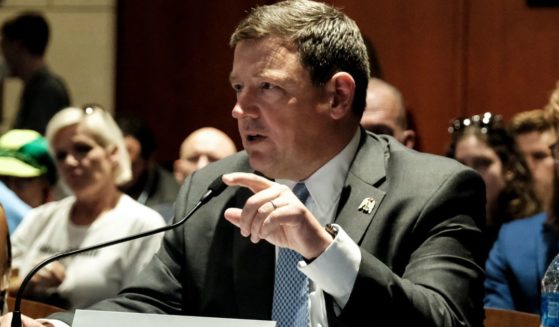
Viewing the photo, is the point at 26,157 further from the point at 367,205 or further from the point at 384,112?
the point at 367,205

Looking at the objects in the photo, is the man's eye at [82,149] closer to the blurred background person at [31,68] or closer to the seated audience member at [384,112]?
the seated audience member at [384,112]

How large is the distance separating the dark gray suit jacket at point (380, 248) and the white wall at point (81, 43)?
15.0 ft

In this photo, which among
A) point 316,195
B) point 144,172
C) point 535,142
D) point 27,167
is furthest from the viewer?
point 144,172

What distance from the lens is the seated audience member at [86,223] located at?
14.8 feet

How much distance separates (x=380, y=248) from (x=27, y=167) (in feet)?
11.5

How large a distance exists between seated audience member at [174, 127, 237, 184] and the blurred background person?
4.44ft

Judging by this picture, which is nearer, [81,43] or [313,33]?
[313,33]

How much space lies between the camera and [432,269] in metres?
2.48

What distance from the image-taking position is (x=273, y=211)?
6.94 ft

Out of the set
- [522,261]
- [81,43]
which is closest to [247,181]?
[522,261]

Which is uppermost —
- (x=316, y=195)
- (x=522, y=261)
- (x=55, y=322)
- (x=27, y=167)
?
(x=316, y=195)

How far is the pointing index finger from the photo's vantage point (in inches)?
86.3

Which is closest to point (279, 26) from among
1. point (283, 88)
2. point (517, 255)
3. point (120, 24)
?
point (283, 88)

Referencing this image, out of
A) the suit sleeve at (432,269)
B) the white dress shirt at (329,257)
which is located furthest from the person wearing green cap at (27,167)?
the suit sleeve at (432,269)
